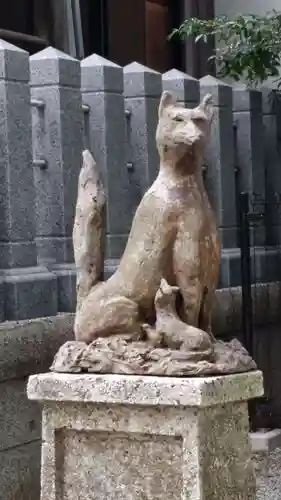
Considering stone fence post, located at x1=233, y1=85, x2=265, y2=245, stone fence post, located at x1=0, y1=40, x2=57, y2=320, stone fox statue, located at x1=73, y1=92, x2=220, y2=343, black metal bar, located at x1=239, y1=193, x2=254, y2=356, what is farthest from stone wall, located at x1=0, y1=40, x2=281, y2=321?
stone fox statue, located at x1=73, y1=92, x2=220, y2=343

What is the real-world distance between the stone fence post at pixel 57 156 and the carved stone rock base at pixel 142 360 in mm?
2436

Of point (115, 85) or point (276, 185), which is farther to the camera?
point (276, 185)

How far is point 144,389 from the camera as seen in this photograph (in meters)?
5.57

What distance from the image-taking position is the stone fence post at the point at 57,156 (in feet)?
27.2

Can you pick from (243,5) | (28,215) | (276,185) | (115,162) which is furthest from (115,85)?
(243,5)

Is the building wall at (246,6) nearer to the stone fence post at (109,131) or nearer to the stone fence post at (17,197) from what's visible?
the stone fence post at (109,131)

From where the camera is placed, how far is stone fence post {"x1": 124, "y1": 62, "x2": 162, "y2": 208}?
9.54m

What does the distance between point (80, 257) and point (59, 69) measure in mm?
2495

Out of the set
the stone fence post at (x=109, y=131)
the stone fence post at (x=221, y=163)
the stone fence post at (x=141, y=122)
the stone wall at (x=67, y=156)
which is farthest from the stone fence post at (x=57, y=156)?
the stone fence post at (x=221, y=163)

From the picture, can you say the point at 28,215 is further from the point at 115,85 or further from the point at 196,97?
the point at 196,97

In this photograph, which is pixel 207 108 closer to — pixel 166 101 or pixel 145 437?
pixel 166 101

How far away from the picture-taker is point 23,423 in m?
7.59

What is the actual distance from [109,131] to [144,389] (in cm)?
368

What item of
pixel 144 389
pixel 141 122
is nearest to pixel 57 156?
pixel 141 122
